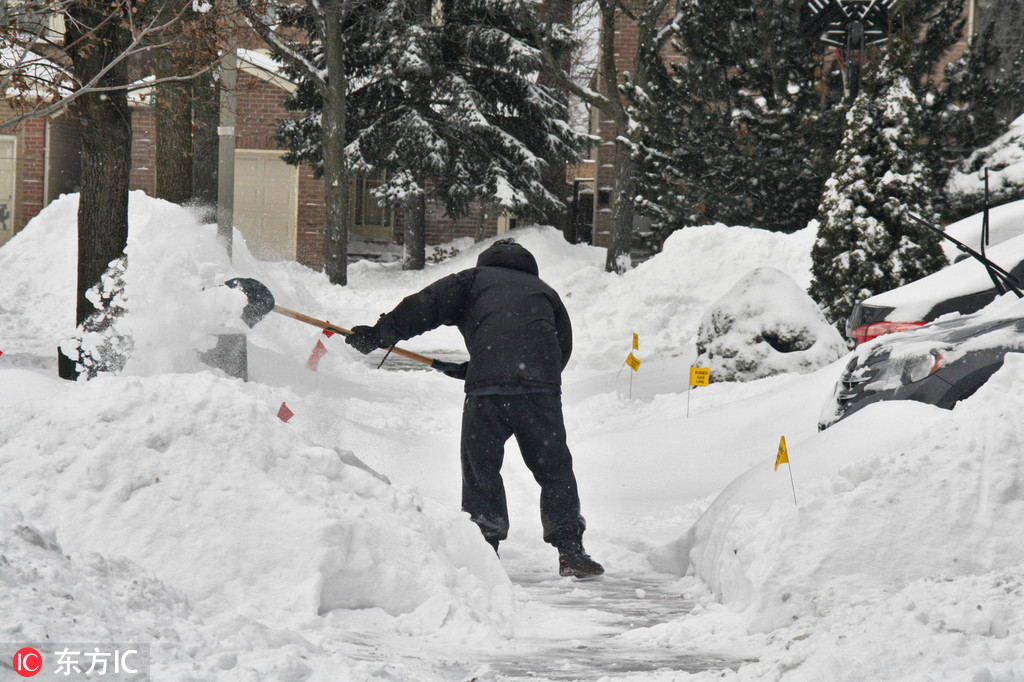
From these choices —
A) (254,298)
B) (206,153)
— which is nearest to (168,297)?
(254,298)

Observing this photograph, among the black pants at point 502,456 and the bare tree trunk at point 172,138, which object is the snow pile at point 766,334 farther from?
the black pants at point 502,456

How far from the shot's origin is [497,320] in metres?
5.64

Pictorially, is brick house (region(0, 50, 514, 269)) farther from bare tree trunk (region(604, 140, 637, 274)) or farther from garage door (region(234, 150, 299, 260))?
bare tree trunk (region(604, 140, 637, 274))

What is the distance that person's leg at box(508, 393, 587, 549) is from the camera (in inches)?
221

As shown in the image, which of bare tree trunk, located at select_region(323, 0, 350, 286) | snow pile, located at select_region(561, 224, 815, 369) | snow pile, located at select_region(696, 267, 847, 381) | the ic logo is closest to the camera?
the ic logo

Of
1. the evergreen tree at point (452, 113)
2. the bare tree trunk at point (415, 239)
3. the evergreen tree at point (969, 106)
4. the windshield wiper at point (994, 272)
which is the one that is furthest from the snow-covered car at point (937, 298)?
the bare tree trunk at point (415, 239)

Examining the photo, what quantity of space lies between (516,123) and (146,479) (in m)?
21.5

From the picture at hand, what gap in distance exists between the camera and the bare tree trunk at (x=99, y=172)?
8859mm

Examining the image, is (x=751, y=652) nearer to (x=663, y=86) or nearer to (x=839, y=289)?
(x=839, y=289)

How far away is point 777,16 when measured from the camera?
56.9 ft

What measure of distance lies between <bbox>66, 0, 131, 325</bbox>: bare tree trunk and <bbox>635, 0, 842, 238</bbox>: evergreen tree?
1059cm

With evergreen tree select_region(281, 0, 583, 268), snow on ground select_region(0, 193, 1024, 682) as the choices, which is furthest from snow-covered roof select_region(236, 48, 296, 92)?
snow on ground select_region(0, 193, 1024, 682)

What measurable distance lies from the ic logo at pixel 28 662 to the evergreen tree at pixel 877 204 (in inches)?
425

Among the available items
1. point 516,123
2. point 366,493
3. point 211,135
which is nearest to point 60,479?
point 366,493
